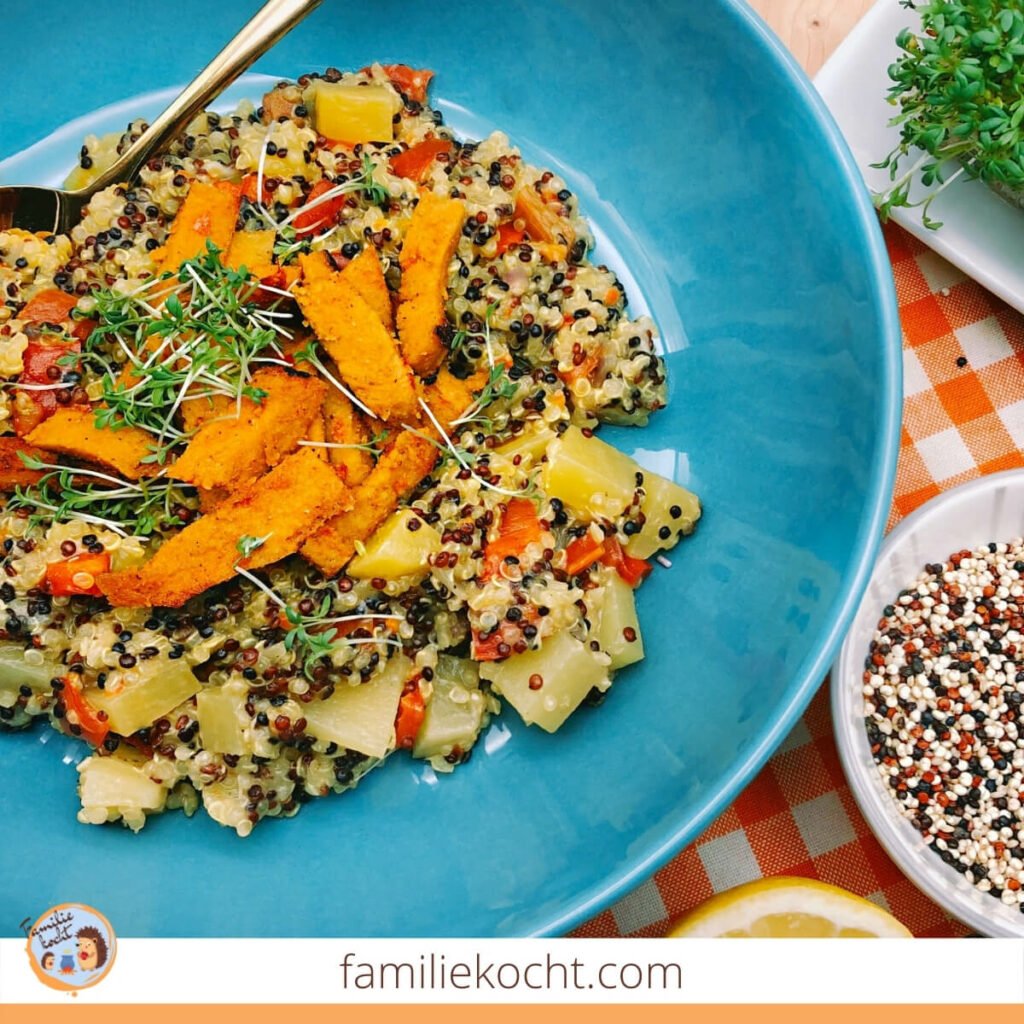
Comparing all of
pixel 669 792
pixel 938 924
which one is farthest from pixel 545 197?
pixel 938 924

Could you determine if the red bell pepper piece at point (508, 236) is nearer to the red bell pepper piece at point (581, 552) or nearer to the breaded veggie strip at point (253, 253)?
the breaded veggie strip at point (253, 253)

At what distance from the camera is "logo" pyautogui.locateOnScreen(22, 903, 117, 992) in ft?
7.53

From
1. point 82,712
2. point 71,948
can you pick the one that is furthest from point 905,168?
point 71,948

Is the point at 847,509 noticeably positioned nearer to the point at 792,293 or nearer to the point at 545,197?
the point at 792,293

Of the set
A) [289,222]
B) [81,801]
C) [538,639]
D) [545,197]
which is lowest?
[81,801]

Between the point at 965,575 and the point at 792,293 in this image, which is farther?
the point at 965,575

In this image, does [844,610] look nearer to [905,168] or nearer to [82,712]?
[905,168]

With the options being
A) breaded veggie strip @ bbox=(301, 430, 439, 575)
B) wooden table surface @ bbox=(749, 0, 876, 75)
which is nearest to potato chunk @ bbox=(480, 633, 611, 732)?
breaded veggie strip @ bbox=(301, 430, 439, 575)

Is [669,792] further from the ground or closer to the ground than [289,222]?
closer to the ground

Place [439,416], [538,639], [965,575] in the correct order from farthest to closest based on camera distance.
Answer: [965,575] → [439,416] → [538,639]

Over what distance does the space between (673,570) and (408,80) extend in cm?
142

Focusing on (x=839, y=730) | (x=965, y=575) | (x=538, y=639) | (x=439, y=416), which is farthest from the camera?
(x=965, y=575)

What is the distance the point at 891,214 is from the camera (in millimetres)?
2807

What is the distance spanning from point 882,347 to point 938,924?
151 cm
